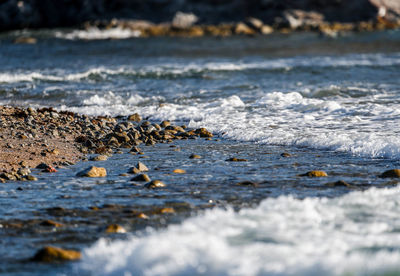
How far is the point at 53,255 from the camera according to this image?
13.5 ft

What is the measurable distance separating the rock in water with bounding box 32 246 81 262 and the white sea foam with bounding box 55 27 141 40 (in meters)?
41.4

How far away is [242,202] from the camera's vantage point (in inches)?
213

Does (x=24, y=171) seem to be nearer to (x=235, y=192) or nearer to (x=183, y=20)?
(x=235, y=192)

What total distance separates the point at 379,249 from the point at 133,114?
7.93 m

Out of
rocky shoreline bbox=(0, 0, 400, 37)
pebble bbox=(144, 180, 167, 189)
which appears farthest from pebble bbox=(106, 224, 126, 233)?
rocky shoreline bbox=(0, 0, 400, 37)

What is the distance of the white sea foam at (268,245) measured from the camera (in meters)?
3.88

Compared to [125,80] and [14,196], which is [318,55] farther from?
[14,196]

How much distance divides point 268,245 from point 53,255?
150 cm

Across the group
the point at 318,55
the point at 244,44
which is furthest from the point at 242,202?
the point at 244,44

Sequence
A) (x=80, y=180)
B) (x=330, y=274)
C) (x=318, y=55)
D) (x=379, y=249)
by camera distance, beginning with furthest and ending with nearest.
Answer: (x=318, y=55) → (x=80, y=180) → (x=379, y=249) → (x=330, y=274)

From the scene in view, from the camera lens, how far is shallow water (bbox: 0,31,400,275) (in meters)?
4.05

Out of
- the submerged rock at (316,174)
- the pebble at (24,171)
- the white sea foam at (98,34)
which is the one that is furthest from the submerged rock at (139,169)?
the white sea foam at (98,34)

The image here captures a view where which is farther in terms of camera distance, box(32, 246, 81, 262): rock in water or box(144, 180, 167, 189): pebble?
box(144, 180, 167, 189): pebble

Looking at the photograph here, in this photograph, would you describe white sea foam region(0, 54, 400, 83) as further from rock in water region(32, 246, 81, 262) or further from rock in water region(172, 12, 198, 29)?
rock in water region(172, 12, 198, 29)
